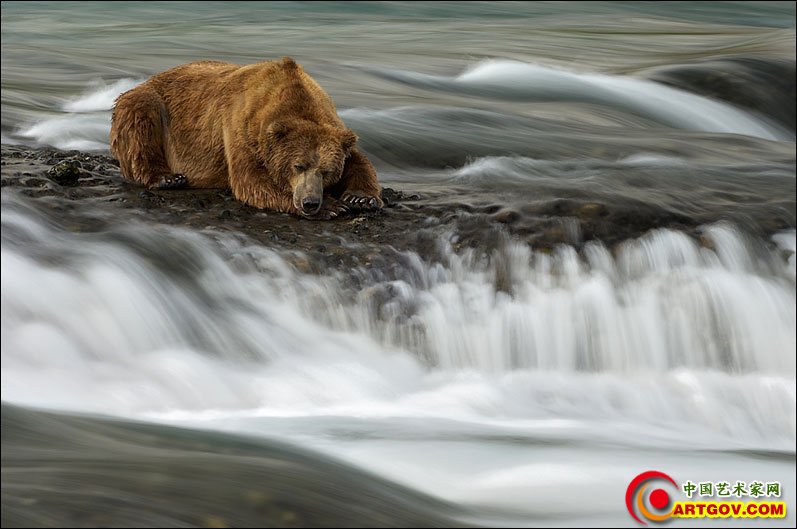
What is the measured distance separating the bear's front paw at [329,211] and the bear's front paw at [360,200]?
0.12 ft

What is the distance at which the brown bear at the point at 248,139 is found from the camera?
22.7ft

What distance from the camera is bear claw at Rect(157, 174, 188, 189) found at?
7418 mm

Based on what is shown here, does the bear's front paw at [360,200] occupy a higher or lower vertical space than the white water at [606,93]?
lower

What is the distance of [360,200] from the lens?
6980 millimetres

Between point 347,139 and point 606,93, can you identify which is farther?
point 606,93

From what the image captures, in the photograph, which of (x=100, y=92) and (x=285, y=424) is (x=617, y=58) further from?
(x=285, y=424)

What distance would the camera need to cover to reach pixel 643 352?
6.57 meters

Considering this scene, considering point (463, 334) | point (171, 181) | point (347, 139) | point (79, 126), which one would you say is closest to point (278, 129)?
point (347, 139)

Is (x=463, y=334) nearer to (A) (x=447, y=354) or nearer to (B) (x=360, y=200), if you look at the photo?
(A) (x=447, y=354)

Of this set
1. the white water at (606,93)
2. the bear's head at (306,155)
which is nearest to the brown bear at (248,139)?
the bear's head at (306,155)

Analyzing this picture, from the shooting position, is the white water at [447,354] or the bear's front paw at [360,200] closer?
the white water at [447,354]

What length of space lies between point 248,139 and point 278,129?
0.29 m

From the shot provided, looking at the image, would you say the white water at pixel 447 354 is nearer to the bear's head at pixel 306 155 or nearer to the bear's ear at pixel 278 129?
the bear's head at pixel 306 155

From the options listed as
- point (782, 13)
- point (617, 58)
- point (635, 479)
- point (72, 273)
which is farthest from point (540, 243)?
point (782, 13)
